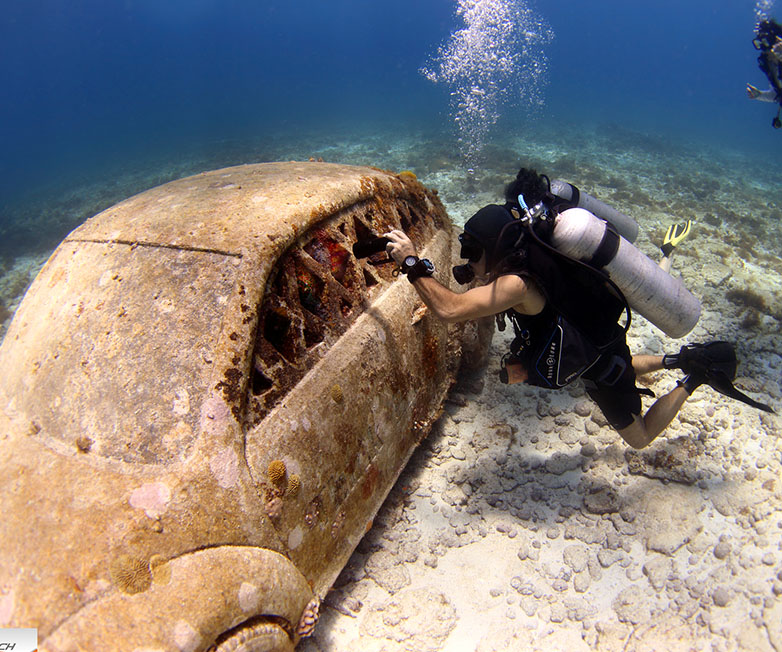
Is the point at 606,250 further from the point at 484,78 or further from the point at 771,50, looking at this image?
the point at 484,78

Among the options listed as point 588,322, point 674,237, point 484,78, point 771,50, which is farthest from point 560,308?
point 484,78

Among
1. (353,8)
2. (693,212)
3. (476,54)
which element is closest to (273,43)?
(353,8)

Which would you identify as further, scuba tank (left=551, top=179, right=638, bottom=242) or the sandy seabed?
scuba tank (left=551, top=179, right=638, bottom=242)

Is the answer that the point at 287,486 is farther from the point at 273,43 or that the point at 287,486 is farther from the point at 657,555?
the point at 273,43

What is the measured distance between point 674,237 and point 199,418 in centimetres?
557

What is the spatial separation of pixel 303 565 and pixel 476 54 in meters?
51.1

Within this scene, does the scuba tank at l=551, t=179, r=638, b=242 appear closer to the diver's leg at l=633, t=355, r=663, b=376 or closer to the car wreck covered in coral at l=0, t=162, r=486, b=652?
the diver's leg at l=633, t=355, r=663, b=376

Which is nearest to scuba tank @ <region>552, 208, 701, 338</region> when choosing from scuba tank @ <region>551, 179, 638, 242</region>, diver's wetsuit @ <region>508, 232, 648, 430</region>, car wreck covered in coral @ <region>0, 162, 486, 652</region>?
diver's wetsuit @ <region>508, 232, 648, 430</region>

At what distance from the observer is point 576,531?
10.4ft

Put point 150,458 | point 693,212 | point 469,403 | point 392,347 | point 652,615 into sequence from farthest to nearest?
point 693,212
point 469,403
point 392,347
point 652,615
point 150,458

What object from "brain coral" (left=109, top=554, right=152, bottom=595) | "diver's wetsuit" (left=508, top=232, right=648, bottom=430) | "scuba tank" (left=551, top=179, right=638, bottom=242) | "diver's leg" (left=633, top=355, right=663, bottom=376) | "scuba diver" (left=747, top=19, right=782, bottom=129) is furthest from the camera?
"scuba diver" (left=747, top=19, right=782, bottom=129)

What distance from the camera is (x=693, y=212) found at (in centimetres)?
1054

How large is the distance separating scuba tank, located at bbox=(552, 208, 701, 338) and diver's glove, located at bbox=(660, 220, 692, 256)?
2.06 m

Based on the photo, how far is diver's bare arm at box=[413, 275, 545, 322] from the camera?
8.46 feet
